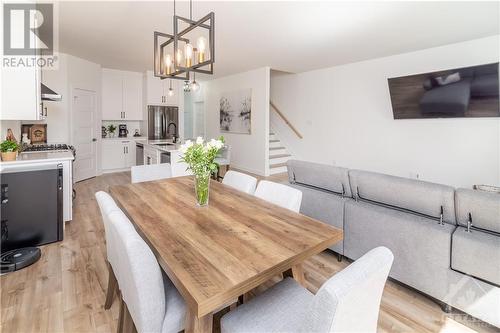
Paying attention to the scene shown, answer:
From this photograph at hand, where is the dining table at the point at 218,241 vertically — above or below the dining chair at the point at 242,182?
below

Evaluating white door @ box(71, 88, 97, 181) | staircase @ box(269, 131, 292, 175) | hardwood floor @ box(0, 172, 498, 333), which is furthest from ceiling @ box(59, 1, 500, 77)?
hardwood floor @ box(0, 172, 498, 333)

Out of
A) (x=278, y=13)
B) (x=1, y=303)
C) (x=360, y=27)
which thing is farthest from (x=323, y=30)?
(x=1, y=303)

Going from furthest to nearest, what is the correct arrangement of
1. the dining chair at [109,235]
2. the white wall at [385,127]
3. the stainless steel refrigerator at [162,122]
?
1. the stainless steel refrigerator at [162,122]
2. the white wall at [385,127]
3. the dining chair at [109,235]

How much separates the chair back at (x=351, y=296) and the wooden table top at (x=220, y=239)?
318mm

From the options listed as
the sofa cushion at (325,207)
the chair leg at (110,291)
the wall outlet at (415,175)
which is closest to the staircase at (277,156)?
the wall outlet at (415,175)

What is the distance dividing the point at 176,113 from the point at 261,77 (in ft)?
8.44

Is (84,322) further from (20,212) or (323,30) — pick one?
(323,30)

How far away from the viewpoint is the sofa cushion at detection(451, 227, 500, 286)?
1.62 m

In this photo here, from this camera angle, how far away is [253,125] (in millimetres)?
6609

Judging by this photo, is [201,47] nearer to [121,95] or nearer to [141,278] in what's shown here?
[141,278]

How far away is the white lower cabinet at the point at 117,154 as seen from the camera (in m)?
6.50

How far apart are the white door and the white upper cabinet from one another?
41 cm

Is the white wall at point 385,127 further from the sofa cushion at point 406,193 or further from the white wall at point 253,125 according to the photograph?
the sofa cushion at point 406,193

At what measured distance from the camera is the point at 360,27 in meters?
3.58
